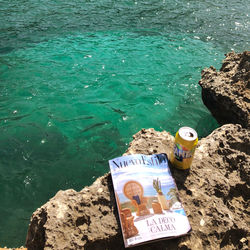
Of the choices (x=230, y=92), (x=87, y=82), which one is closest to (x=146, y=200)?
(x=230, y=92)

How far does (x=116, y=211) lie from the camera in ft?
8.57

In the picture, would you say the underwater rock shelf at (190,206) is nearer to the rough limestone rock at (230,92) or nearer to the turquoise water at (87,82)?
the rough limestone rock at (230,92)

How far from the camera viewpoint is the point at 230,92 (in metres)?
5.18

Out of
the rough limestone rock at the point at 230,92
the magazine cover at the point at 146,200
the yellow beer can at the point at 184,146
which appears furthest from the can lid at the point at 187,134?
the rough limestone rock at the point at 230,92

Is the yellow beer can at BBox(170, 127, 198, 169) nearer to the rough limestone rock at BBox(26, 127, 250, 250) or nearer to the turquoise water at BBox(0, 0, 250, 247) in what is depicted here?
the rough limestone rock at BBox(26, 127, 250, 250)

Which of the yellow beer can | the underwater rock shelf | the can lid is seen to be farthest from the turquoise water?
the can lid

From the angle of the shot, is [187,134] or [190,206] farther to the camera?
[187,134]

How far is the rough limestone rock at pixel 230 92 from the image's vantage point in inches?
196

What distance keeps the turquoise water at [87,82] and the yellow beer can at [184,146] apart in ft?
8.05

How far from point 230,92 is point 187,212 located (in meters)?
3.47

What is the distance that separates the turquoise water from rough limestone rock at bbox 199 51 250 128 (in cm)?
86

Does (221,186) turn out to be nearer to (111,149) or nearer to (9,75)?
(111,149)

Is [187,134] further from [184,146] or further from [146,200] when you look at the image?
[146,200]

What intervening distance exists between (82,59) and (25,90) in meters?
2.63
